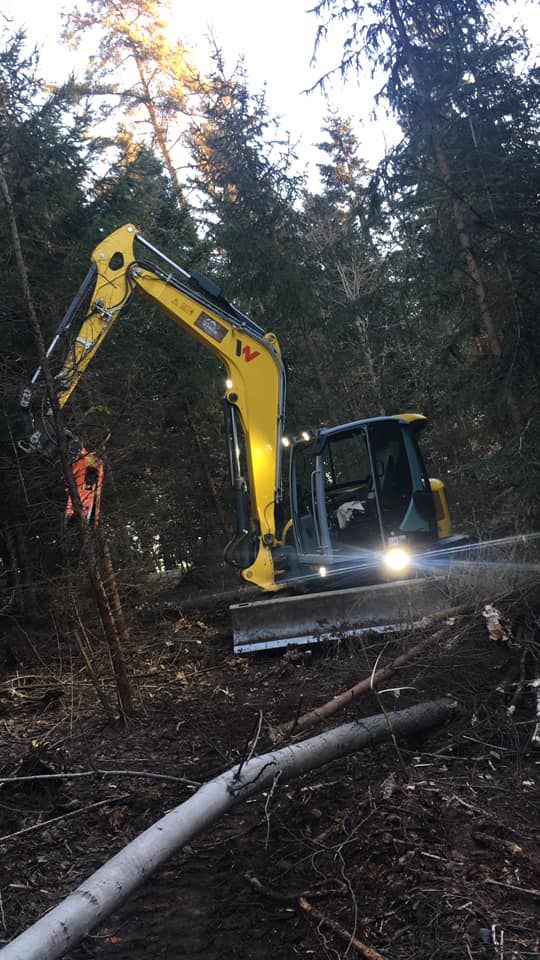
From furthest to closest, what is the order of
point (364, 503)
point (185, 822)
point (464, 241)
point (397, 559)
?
point (464, 241) < point (364, 503) < point (397, 559) < point (185, 822)

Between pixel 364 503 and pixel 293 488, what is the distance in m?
1.00

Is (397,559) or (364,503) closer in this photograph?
(397,559)

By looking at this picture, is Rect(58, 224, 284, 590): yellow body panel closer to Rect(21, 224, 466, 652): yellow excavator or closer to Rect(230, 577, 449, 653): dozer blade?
Rect(21, 224, 466, 652): yellow excavator

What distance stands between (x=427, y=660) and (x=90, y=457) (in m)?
3.69

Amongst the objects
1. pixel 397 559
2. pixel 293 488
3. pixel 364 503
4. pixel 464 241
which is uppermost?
pixel 464 241

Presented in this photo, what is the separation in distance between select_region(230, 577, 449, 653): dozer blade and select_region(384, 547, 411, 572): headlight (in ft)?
1.58

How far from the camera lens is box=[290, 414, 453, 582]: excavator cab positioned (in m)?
8.54

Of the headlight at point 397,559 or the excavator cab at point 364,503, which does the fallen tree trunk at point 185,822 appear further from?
the excavator cab at point 364,503

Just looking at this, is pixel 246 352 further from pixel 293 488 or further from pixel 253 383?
pixel 293 488

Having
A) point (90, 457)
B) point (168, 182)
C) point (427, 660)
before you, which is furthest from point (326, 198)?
point (427, 660)

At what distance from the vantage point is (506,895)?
10.1ft

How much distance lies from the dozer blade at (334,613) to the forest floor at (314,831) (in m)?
0.85

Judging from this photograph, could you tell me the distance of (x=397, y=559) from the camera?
27.8 ft

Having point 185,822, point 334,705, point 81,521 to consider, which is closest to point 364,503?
point 81,521
